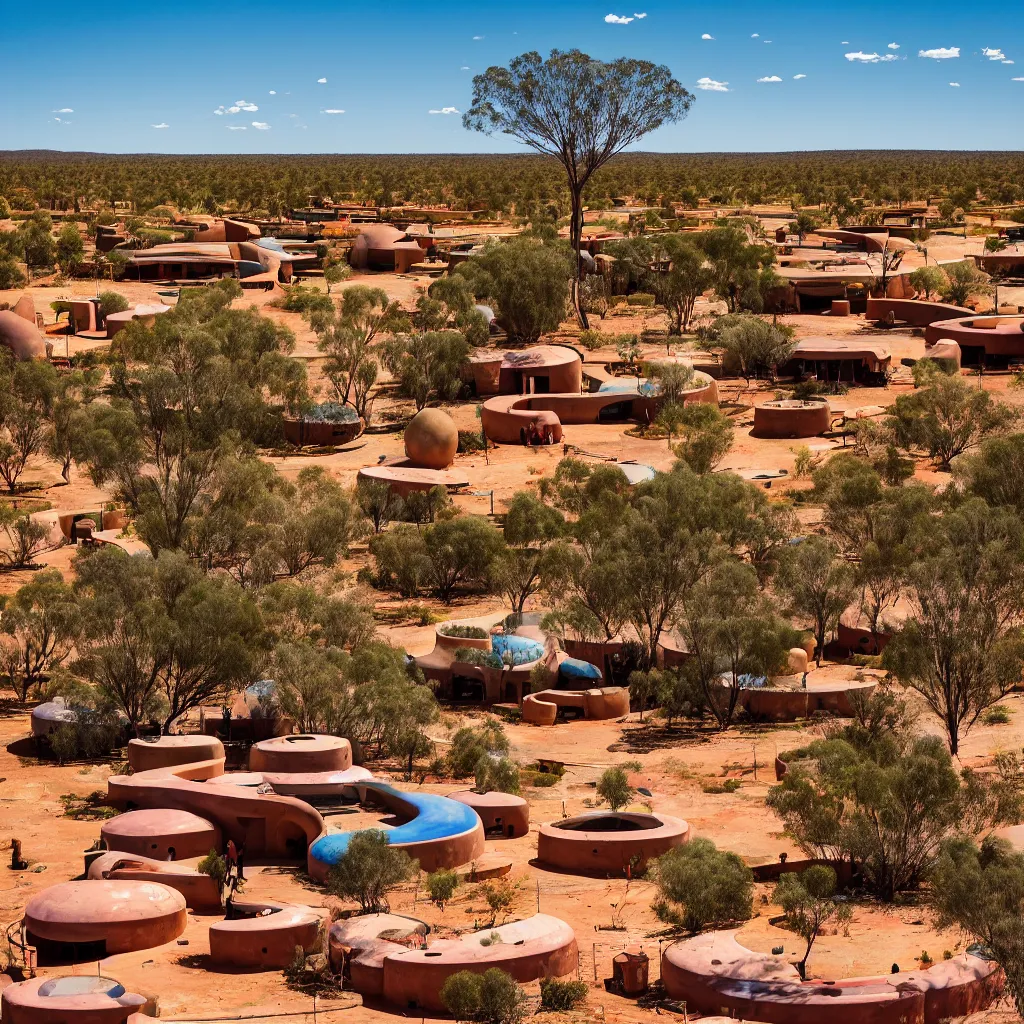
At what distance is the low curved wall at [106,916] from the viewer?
22.7 m

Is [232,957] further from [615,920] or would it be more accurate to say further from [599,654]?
[599,654]

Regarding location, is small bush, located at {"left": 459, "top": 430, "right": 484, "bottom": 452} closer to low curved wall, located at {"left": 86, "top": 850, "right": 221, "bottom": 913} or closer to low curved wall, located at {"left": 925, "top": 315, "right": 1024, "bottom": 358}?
low curved wall, located at {"left": 925, "top": 315, "right": 1024, "bottom": 358}

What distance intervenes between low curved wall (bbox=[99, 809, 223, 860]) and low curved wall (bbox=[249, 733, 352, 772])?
211 centimetres

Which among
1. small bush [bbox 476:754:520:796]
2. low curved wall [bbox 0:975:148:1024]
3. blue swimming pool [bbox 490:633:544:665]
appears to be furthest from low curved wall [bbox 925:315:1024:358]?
low curved wall [bbox 0:975:148:1024]

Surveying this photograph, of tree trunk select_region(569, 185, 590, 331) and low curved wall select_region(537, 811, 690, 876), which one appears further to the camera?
tree trunk select_region(569, 185, 590, 331)

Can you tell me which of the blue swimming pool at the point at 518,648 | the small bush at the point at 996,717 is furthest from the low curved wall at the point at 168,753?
the small bush at the point at 996,717

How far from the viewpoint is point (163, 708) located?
3180 cm

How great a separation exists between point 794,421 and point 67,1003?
3713 cm

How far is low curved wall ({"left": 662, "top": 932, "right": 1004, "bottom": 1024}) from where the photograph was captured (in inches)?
762

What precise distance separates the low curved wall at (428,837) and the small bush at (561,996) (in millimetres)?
4844

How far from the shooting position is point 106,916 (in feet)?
75.0

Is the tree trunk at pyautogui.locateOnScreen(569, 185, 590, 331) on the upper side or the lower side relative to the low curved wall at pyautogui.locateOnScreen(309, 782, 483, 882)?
upper

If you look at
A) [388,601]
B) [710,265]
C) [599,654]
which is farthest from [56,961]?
[710,265]

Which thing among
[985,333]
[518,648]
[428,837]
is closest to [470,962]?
[428,837]
